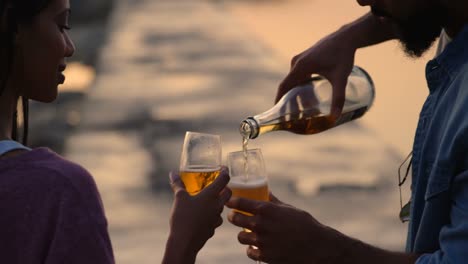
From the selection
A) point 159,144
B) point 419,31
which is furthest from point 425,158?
point 159,144

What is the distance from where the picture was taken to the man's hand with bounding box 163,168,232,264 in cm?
261

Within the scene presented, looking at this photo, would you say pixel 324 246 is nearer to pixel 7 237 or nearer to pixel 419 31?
pixel 419 31

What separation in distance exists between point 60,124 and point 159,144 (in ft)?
3.71

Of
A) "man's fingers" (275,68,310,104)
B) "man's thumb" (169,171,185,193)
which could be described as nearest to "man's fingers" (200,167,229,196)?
"man's thumb" (169,171,185,193)

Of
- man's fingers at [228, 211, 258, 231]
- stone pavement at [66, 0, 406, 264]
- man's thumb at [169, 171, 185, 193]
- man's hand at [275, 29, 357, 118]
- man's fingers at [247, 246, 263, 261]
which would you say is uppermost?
man's hand at [275, 29, 357, 118]

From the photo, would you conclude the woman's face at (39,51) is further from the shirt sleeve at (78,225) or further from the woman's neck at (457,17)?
the woman's neck at (457,17)

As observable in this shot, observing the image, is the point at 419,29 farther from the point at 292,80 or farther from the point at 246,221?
the point at 292,80

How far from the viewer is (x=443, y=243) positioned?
259cm

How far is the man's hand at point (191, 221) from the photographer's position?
8.57 ft

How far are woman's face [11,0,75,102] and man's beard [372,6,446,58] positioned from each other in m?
0.89

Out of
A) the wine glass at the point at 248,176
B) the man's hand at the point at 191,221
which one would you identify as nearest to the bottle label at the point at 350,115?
the wine glass at the point at 248,176

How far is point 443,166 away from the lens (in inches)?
102

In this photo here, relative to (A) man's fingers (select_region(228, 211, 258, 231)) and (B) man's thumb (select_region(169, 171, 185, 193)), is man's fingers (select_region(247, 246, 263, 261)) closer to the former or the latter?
(A) man's fingers (select_region(228, 211, 258, 231))

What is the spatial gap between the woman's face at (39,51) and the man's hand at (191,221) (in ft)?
1.49
